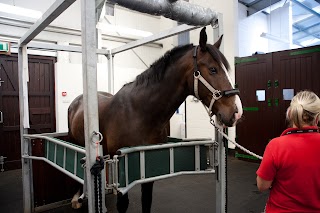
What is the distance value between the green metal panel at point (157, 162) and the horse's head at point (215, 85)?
0.35 m

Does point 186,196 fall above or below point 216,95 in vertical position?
below

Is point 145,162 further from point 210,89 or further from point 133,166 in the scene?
point 210,89

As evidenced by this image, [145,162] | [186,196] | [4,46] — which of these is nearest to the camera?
[145,162]

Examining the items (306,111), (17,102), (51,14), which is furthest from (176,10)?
(17,102)

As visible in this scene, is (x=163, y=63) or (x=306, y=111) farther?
(x=163, y=63)

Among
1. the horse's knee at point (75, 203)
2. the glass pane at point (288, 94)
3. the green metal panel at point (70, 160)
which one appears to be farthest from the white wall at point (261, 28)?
the green metal panel at point (70, 160)

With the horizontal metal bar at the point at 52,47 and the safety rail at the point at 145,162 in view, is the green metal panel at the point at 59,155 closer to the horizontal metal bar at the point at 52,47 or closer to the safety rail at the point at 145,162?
the safety rail at the point at 145,162

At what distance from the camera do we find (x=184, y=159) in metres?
1.32

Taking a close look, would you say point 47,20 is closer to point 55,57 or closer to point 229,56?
point 55,57

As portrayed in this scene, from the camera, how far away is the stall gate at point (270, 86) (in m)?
3.75

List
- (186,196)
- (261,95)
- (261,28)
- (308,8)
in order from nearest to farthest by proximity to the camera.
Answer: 1. (186,196)
2. (261,95)
3. (308,8)
4. (261,28)

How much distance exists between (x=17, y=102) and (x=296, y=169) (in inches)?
183

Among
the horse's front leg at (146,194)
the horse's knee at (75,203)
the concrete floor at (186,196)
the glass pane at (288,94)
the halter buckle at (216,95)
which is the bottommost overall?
the concrete floor at (186,196)

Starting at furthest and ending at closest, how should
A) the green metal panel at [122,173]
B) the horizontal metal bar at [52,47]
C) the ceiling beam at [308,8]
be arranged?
the ceiling beam at [308,8] → the horizontal metal bar at [52,47] → the green metal panel at [122,173]
